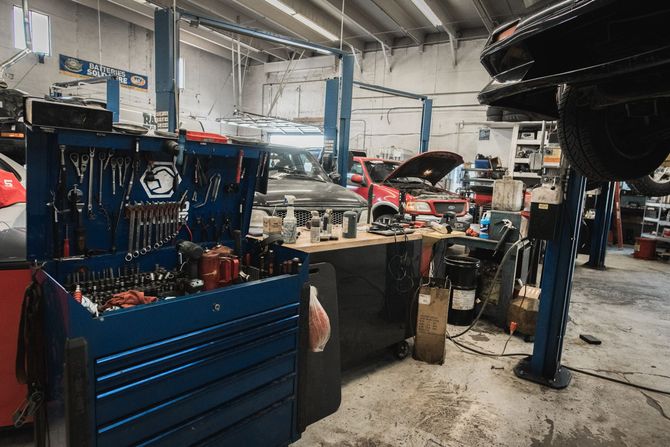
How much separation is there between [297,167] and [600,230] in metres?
4.84

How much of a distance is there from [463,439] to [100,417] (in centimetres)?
156

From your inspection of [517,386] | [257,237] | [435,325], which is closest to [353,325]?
[435,325]

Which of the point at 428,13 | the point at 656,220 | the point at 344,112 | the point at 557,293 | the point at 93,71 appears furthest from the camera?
the point at 93,71

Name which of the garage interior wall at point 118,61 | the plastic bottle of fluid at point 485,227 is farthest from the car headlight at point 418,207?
the garage interior wall at point 118,61

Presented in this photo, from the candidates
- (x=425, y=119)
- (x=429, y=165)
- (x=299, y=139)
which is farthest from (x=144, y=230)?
(x=299, y=139)

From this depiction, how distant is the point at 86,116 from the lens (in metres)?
1.25

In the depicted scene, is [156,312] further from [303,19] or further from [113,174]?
[303,19]

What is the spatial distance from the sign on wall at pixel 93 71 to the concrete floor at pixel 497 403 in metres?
9.16

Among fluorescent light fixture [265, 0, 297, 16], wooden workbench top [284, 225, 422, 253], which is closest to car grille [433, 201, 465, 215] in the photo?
wooden workbench top [284, 225, 422, 253]

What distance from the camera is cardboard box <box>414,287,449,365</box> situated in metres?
2.56

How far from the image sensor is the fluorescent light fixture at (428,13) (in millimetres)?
7342

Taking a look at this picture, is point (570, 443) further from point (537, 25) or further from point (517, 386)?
point (537, 25)

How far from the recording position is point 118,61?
372 inches

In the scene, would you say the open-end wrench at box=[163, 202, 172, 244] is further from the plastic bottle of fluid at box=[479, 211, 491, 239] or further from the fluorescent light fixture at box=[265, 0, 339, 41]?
the fluorescent light fixture at box=[265, 0, 339, 41]
